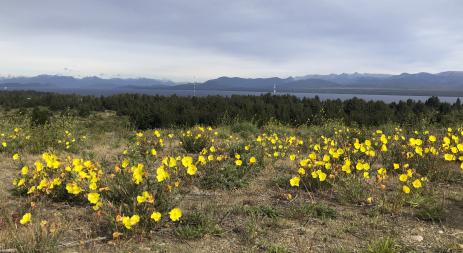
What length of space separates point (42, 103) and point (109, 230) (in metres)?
43.7

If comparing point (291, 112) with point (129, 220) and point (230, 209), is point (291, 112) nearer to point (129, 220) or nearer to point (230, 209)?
point (230, 209)

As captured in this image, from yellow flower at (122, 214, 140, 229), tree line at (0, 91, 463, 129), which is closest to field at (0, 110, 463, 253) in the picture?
yellow flower at (122, 214, 140, 229)

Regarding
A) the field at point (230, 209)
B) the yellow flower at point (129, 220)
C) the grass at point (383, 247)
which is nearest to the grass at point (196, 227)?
the field at point (230, 209)

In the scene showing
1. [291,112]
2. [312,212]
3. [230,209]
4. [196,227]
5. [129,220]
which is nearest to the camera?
[129,220]

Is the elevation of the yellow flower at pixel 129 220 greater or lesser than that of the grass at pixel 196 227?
greater

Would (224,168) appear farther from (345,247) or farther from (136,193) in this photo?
(345,247)

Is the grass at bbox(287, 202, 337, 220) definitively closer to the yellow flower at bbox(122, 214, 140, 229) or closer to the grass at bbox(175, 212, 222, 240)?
the grass at bbox(175, 212, 222, 240)

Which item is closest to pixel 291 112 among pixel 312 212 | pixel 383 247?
pixel 312 212

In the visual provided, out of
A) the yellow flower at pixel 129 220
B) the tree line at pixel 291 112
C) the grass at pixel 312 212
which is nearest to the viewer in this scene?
the yellow flower at pixel 129 220

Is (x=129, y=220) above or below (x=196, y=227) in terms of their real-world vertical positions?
above

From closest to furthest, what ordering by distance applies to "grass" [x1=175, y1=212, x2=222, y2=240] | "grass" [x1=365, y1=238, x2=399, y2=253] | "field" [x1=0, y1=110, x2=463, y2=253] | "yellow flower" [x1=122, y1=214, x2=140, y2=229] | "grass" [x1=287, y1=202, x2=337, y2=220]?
"grass" [x1=365, y1=238, x2=399, y2=253] → "yellow flower" [x1=122, y1=214, x2=140, y2=229] → "field" [x1=0, y1=110, x2=463, y2=253] → "grass" [x1=175, y1=212, x2=222, y2=240] → "grass" [x1=287, y1=202, x2=337, y2=220]

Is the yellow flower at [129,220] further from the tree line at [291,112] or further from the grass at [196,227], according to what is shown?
the tree line at [291,112]

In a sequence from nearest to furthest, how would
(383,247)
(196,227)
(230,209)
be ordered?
(383,247) < (196,227) < (230,209)

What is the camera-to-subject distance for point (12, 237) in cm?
257
